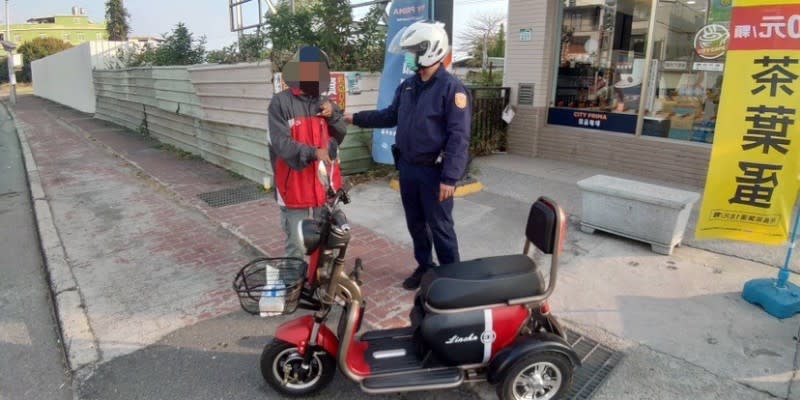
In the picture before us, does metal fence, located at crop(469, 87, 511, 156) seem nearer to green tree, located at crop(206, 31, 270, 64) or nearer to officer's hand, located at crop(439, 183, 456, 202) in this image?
green tree, located at crop(206, 31, 270, 64)

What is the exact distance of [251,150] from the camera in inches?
292

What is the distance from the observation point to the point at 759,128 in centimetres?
323

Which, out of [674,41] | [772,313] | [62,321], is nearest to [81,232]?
[62,321]

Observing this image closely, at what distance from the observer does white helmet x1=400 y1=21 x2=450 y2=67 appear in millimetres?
3359

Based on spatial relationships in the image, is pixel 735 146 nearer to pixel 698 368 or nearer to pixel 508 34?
pixel 698 368

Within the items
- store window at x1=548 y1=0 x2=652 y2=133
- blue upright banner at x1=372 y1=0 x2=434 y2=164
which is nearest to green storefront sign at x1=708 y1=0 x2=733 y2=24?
store window at x1=548 y1=0 x2=652 y2=133

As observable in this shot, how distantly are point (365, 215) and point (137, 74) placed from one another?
9.74 metres

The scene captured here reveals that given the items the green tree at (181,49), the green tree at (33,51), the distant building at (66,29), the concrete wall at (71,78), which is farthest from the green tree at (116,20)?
the green tree at (181,49)

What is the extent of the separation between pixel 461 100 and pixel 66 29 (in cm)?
8688

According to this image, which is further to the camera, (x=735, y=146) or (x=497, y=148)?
(x=497, y=148)

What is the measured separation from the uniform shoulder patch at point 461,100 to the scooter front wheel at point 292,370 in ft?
5.90

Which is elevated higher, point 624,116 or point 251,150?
point 624,116

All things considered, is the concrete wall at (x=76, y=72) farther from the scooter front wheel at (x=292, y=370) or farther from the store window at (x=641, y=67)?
the scooter front wheel at (x=292, y=370)

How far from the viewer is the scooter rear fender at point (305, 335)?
2570mm
